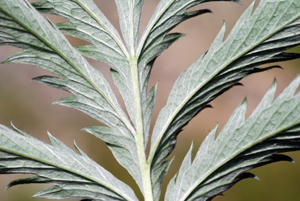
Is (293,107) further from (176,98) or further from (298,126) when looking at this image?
(176,98)

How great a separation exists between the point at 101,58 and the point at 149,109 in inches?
4.9

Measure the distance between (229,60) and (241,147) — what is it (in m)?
0.14

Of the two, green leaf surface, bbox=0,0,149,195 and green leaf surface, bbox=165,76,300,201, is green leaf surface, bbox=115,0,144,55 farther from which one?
green leaf surface, bbox=165,76,300,201

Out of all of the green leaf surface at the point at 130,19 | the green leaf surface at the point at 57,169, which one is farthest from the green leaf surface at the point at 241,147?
Result: the green leaf surface at the point at 130,19

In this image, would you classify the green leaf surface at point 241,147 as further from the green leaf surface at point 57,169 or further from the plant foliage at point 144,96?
the green leaf surface at point 57,169

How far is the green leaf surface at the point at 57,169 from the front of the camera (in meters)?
0.43

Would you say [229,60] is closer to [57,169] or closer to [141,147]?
[141,147]


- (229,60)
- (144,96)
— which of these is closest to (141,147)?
(144,96)

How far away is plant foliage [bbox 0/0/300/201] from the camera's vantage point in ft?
1.38

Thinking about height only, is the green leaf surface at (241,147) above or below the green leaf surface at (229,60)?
below

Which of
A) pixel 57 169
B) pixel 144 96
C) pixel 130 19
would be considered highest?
pixel 130 19

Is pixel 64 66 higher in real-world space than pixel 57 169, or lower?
higher

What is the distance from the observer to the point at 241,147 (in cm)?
43

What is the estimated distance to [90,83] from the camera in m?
0.47
